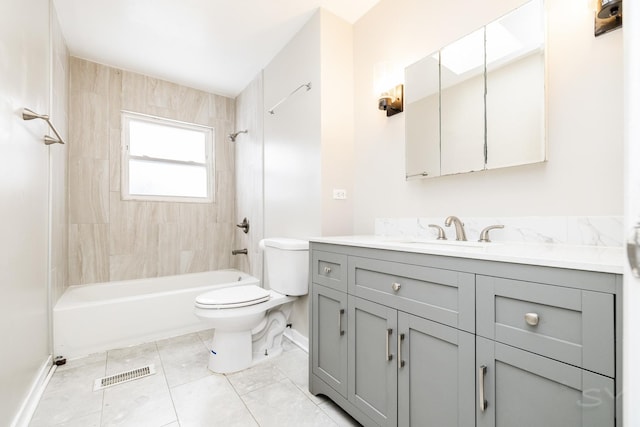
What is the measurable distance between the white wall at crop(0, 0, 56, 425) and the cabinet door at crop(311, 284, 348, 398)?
1.31m

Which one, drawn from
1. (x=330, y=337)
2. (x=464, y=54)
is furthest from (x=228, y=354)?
(x=464, y=54)

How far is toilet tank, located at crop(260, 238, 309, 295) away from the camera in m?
2.00

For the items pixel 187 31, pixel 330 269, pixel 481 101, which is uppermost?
pixel 187 31

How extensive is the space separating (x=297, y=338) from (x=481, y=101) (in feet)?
6.55

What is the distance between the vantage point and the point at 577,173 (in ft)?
3.64

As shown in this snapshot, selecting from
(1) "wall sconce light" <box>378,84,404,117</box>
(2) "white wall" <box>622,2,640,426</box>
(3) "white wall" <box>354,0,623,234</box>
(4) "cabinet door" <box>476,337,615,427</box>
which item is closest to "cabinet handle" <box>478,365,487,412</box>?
(4) "cabinet door" <box>476,337,615,427</box>

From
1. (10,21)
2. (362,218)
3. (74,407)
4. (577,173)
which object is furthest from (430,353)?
(10,21)

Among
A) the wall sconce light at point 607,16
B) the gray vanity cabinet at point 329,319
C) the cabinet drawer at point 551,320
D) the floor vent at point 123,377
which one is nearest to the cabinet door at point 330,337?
the gray vanity cabinet at point 329,319

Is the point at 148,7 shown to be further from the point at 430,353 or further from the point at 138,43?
the point at 430,353

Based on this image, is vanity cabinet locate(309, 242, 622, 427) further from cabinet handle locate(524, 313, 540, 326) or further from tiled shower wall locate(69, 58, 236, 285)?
tiled shower wall locate(69, 58, 236, 285)

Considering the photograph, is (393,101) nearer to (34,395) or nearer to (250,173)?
(250,173)

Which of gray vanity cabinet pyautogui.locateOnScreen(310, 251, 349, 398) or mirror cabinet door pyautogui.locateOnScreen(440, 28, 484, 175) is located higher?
mirror cabinet door pyautogui.locateOnScreen(440, 28, 484, 175)

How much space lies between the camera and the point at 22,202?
4.61ft

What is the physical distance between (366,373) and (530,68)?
1.49m
